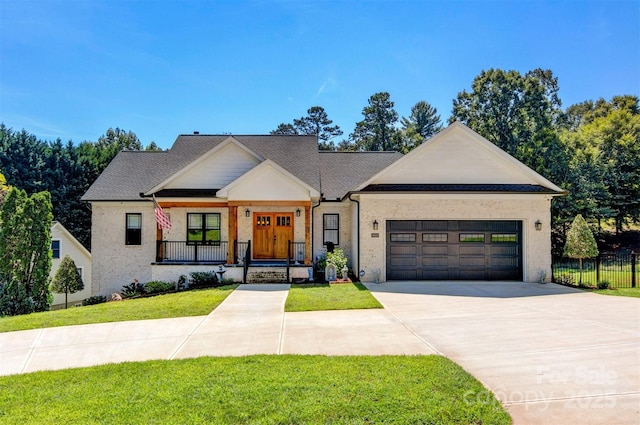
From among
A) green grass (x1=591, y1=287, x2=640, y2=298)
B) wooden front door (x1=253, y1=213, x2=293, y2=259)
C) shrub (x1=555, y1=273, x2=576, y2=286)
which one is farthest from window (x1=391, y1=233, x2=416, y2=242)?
green grass (x1=591, y1=287, x2=640, y2=298)

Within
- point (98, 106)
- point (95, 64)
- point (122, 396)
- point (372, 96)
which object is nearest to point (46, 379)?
point (122, 396)

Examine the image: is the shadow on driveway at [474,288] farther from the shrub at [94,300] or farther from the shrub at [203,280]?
the shrub at [94,300]

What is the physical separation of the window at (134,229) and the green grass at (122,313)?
5762 millimetres

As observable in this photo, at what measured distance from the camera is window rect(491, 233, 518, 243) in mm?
14062

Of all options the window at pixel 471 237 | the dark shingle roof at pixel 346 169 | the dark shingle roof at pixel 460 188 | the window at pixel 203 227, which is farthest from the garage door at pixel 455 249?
the window at pixel 203 227

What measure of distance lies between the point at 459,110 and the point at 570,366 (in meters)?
32.9

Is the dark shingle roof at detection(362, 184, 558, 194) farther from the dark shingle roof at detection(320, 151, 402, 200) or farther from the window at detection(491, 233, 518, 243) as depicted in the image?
the dark shingle roof at detection(320, 151, 402, 200)

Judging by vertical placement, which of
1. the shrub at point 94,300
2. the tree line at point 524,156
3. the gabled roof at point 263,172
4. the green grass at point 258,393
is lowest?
the shrub at point 94,300

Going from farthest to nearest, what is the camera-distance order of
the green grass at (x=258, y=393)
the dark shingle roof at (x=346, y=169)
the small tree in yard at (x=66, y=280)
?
the dark shingle roof at (x=346, y=169), the small tree in yard at (x=66, y=280), the green grass at (x=258, y=393)

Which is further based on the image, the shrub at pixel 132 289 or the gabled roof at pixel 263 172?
the gabled roof at pixel 263 172

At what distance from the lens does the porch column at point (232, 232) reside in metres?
14.7

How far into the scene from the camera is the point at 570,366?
546cm

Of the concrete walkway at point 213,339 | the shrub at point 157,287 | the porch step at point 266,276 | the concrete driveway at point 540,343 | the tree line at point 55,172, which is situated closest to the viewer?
the concrete driveway at point 540,343

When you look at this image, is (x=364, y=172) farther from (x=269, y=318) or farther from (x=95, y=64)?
(x=95, y=64)
